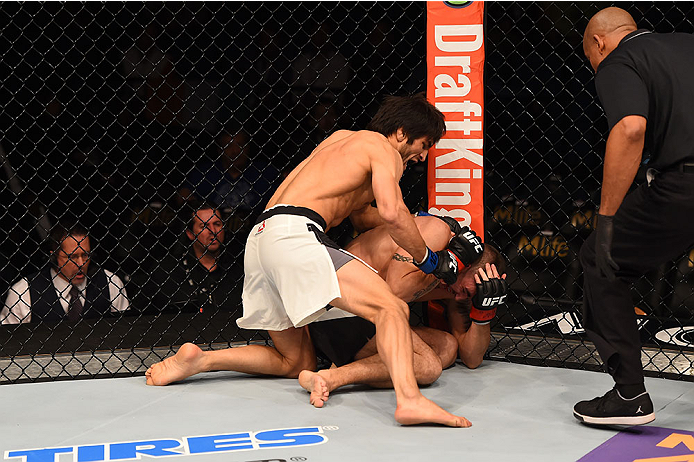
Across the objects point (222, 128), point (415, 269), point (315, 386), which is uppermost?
point (222, 128)

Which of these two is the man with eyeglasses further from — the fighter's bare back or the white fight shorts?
the fighter's bare back

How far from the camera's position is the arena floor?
2254 mm

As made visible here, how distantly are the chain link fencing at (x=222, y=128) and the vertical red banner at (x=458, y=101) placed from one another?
0.92 metres

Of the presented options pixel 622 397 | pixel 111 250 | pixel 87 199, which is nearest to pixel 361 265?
pixel 622 397

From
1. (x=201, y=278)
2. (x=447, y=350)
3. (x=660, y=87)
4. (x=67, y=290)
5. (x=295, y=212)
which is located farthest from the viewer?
(x=201, y=278)

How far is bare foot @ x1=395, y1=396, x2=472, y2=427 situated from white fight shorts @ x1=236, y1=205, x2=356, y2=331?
1.38 feet

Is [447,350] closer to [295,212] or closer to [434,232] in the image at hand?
[434,232]

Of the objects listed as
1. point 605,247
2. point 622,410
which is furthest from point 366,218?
point 622,410

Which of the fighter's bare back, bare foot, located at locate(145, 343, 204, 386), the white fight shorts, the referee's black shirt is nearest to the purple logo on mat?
the referee's black shirt

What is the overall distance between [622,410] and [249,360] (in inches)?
50.4

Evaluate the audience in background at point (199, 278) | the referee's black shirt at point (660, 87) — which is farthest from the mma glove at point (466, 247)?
the audience in background at point (199, 278)

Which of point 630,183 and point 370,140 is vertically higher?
point 370,140

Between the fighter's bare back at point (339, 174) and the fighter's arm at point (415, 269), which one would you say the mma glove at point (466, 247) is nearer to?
the fighter's arm at point (415, 269)

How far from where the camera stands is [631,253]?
7.48ft
